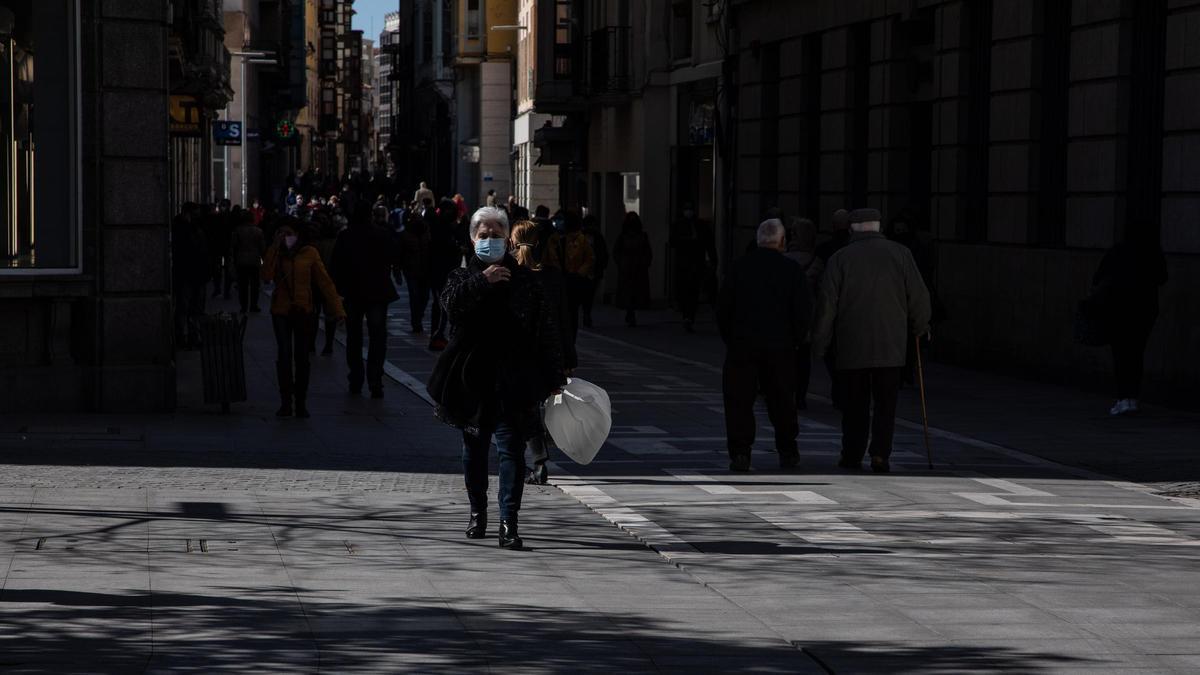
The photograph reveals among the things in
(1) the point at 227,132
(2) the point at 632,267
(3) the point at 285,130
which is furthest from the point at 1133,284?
(3) the point at 285,130

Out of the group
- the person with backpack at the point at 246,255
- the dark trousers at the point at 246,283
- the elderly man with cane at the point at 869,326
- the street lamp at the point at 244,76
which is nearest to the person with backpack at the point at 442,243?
the person with backpack at the point at 246,255

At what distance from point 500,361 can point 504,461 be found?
48cm

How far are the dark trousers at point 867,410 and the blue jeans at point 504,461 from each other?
4075mm

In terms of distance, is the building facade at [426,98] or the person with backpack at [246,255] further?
the building facade at [426,98]

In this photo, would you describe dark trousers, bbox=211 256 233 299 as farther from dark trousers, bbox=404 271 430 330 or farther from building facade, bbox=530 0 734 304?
dark trousers, bbox=404 271 430 330

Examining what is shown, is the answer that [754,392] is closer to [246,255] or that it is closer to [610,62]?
[246,255]

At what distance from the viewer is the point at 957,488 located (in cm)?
1302

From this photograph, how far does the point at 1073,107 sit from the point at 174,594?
14.5m

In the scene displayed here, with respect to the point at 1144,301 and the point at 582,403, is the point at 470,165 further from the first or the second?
the point at 582,403

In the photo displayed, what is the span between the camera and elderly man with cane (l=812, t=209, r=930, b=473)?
13961mm

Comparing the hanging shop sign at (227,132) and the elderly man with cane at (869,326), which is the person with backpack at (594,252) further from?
the elderly man with cane at (869,326)

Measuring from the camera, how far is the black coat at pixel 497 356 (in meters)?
10.2

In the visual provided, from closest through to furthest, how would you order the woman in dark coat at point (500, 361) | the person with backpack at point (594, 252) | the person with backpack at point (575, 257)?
1. the woman in dark coat at point (500, 361)
2. the person with backpack at point (575, 257)
3. the person with backpack at point (594, 252)

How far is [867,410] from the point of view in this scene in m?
14.2
